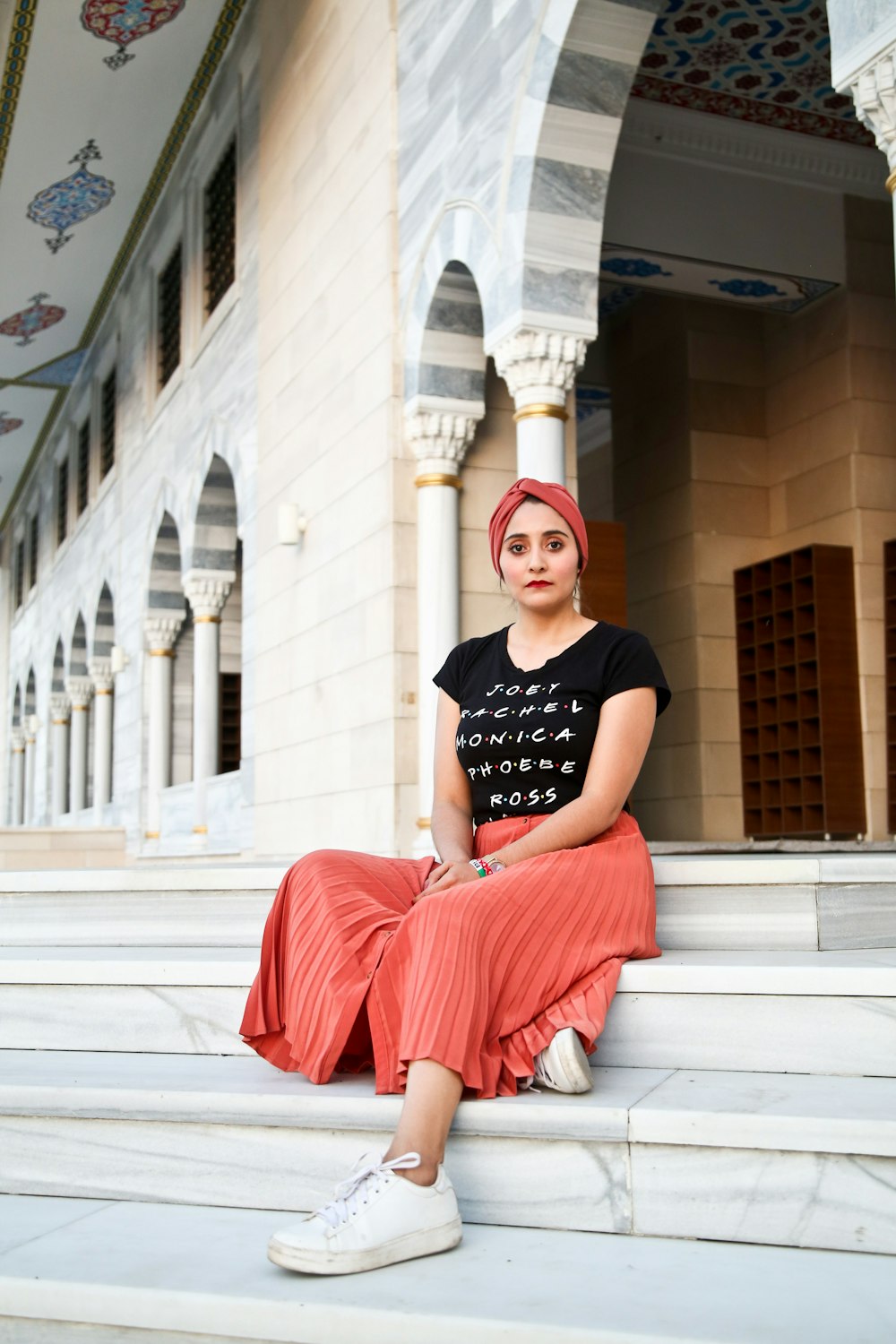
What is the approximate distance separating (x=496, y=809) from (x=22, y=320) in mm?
11843

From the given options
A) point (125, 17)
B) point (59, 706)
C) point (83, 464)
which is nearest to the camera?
point (125, 17)

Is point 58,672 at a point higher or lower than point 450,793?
higher

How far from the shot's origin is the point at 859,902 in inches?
90.8

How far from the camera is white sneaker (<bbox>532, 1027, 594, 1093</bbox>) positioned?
1810 millimetres

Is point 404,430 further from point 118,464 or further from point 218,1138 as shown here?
point 118,464

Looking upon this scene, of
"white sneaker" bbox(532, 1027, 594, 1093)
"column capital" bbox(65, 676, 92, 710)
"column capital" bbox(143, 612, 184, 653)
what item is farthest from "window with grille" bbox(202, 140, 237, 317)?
"white sneaker" bbox(532, 1027, 594, 1093)

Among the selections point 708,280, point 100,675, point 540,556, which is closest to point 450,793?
point 540,556

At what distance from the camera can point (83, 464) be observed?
15.2 m

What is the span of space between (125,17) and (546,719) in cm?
721

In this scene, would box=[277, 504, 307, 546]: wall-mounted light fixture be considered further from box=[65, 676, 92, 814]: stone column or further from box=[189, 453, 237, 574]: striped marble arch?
box=[65, 676, 92, 814]: stone column

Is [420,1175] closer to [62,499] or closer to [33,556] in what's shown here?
[62,499]

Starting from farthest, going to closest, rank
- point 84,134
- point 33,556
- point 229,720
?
point 33,556
point 229,720
point 84,134

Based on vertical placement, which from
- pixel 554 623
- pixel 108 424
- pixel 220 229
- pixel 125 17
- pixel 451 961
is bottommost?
pixel 451 961

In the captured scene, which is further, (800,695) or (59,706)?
(59,706)
